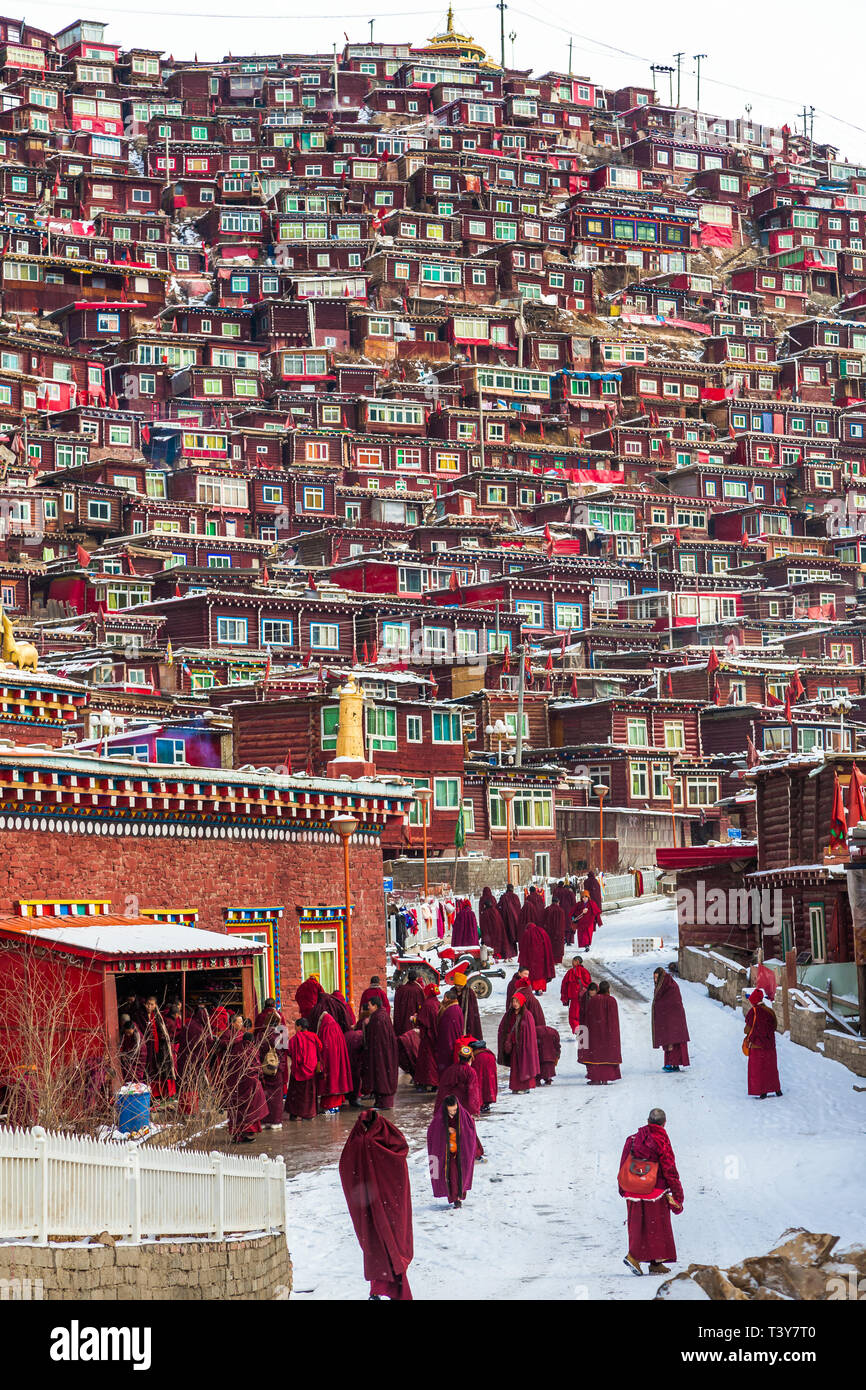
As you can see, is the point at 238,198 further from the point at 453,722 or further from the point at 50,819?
the point at 50,819

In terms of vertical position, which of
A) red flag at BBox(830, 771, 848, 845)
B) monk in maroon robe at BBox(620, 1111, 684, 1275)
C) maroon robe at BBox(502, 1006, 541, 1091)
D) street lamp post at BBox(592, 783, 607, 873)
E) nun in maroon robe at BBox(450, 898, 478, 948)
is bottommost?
street lamp post at BBox(592, 783, 607, 873)

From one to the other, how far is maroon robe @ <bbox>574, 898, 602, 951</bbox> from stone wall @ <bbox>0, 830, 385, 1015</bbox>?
6.87 metres

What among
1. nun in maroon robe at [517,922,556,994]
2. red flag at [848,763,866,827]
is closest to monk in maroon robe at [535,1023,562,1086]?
nun in maroon robe at [517,922,556,994]

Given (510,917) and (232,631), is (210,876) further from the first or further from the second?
(232,631)

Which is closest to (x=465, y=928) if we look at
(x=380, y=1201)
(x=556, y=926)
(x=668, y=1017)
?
(x=556, y=926)

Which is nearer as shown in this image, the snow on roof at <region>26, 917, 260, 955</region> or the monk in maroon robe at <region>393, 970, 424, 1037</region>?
the snow on roof at <region>26, 917, 260, 955</region>

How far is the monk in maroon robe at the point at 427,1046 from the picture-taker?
23203 millimetres

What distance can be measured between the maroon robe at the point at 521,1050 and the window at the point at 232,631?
1811 inches

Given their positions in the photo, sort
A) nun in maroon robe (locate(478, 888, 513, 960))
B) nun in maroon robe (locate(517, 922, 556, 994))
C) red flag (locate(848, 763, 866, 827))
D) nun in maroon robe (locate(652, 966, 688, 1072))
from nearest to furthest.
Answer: nun in maroon robe (locate(652, 966, 688, 1072))
red flag (locate(848, 763, 866, 827))
nun in maroon robe (locate(517, 922, 556, 994))
nun in maroon robe (locate(478, 888, 513, 960))

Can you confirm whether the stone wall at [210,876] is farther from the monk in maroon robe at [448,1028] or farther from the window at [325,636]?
the window at [325,636]

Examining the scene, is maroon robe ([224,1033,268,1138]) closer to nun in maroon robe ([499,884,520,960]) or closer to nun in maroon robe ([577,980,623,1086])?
nun in maroon robe ([577,980,623,1086])

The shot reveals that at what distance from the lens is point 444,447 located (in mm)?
94312

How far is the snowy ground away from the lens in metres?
14.4
